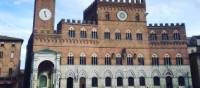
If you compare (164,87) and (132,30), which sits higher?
(132,30)

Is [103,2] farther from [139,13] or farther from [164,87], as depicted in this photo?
[164,87]

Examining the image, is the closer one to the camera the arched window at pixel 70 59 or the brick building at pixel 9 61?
the arched window at pixel 70 59

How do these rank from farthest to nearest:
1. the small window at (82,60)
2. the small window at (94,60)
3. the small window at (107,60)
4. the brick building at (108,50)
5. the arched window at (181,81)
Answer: the arched window at (181,81), the small window at (107,60), the small window at (94,60), the small window at (82,60), the brick building at (108,50)

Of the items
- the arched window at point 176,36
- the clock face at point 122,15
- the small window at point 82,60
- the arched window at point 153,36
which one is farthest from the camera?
the arched window at point 176,36

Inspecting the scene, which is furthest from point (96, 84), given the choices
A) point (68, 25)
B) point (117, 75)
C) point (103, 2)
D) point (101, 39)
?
point (103, 2)

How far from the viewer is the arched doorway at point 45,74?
46281 millimetres

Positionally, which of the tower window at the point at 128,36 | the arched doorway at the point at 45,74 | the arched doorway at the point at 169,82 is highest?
the tower window at the point at 128,36

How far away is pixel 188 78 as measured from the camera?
166 ft

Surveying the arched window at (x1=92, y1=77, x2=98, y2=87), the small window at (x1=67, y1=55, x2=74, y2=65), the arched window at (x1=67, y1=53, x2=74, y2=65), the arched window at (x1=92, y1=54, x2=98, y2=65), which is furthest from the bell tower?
the arched window at (x1=92, y1=77, x2=98, y2=87)

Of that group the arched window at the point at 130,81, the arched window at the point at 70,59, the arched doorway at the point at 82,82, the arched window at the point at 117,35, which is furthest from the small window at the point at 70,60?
the arched window at the point at 130,81

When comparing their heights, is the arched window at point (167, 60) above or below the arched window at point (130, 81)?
above

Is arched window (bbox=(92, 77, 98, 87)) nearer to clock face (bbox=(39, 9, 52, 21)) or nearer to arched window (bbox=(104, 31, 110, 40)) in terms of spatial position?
arched window (bbox=(104, 31, 110, 40))

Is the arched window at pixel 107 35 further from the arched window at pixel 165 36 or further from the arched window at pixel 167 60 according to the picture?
the arched window at pixel 167 60

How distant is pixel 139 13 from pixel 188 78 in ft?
52.4
